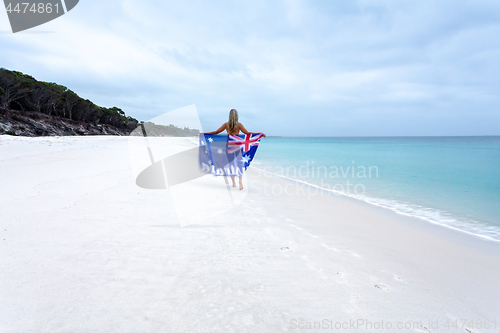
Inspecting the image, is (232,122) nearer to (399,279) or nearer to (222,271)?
(222,271)

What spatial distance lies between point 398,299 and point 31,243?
12.7 feet

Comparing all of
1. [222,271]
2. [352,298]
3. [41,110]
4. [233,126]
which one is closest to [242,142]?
[233,126]

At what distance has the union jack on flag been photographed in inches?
291

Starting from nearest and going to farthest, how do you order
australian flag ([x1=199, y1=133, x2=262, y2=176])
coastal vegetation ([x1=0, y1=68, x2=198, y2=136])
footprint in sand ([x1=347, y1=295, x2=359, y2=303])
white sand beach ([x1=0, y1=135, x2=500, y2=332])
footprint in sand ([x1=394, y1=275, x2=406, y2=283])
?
white sand beach ([x1=0, y1=135, x2=500, y2=332]), footprint in sand ([x1=347, y1=295, x2=359, y2=303]), footprint in sand ([x1=394, y1=275, x2=406, y2=283]), australian flag ([x1=199, y1=133, x2=262, y2=176]), coastal vegetation ([x1=0, y1=68, x2=198, y2=136])

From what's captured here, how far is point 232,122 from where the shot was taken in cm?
684

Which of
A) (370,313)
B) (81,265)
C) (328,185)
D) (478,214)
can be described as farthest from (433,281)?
(328,185)

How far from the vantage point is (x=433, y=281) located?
8.79 feet

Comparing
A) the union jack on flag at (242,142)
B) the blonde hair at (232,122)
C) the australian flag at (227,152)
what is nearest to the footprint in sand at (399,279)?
the australian flag at (227,152)

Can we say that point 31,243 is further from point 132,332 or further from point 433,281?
point 433,281

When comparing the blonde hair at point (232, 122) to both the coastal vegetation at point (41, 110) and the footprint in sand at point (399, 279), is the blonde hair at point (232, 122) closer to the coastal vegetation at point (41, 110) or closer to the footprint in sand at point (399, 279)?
the footprint in sand at point (399, 279)

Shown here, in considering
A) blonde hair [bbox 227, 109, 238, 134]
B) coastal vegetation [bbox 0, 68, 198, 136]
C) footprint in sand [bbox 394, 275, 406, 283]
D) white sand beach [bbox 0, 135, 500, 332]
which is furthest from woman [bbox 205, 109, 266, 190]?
coastal vegetation [bbox 0, 68, 198, 136]

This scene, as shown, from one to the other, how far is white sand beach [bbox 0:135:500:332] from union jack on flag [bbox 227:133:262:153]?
3.17 meters

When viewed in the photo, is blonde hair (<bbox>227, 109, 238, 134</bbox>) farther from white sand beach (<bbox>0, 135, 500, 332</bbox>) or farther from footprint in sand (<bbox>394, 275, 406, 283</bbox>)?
footprint in sand (<bbox>394, 275, 406, 283</bbox>)

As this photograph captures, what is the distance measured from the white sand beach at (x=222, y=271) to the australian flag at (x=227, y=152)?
284 centimetres
